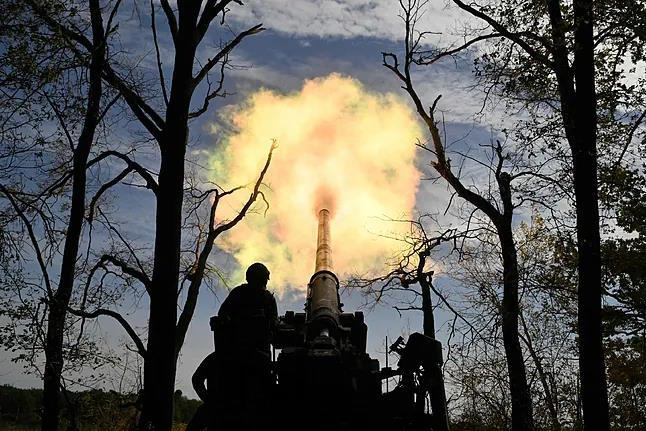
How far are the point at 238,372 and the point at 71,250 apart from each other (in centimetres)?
647

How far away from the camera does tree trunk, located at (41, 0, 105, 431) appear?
1171 cm

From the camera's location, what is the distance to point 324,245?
1430 centimetres

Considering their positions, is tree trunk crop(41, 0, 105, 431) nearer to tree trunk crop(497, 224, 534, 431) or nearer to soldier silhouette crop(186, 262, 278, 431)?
soldier silhouette crop(186, 262, 278, 431)

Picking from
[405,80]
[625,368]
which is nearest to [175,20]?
[405,80]

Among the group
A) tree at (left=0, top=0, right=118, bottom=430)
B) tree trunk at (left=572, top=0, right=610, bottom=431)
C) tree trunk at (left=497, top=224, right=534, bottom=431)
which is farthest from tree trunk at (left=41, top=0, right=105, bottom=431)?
tree trunk at (left=497, top=224, right=534, bottom=431)

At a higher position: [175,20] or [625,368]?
[175,20]

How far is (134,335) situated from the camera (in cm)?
1355

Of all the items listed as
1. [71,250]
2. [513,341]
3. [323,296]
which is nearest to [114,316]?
[71,250]

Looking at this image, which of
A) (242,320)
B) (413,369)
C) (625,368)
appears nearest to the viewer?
(242,320)

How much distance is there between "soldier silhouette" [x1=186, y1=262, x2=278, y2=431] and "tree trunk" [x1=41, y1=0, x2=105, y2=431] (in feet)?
17.3

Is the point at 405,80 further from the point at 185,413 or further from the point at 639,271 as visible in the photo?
the point at 185,413

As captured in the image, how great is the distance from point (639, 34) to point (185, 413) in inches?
1560

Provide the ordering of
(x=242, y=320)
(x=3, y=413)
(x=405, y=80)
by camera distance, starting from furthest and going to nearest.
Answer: (x=3, y=413), (x=405, y=80), (x=242, y=320)

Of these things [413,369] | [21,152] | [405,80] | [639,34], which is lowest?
[413,369]
